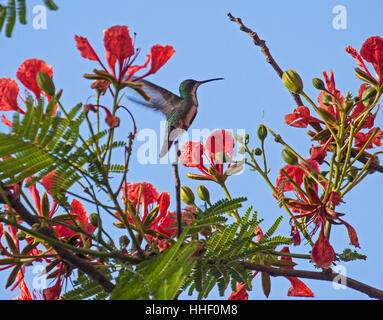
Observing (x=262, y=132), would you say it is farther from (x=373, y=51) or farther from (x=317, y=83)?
(x=373, y=51)

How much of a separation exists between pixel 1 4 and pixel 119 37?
49 cm

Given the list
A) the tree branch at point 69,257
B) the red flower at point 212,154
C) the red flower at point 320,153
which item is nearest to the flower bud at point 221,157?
the red flower at point 212,154

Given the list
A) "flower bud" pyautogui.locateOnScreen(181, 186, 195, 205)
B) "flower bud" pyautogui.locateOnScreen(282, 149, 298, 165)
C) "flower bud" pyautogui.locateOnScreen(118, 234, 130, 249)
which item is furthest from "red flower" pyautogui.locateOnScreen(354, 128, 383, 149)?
"flower bud" pyautogui.locateOnScreen(118, 234, 130, 249)

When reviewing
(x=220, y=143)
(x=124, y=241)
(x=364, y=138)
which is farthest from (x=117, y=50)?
(x=364, y=138)

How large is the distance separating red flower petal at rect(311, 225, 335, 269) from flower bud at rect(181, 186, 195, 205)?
A: 1.68ft

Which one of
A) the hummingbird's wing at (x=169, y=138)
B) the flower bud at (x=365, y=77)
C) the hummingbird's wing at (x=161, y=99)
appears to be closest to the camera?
the flower bud at (x=365, y=77)

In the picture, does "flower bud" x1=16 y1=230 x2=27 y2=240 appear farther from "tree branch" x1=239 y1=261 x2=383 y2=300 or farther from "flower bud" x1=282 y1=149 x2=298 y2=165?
"flower bud" x1=282 y1=149 x2=298 y2=165

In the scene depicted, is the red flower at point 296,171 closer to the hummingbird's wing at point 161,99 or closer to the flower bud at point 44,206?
the hummingbird's wing at point 161,99

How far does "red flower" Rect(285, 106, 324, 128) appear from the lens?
2.48m

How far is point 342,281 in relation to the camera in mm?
2004

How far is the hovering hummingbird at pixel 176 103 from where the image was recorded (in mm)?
2854

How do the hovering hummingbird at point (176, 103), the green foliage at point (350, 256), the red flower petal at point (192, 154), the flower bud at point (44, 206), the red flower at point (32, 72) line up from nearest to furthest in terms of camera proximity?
the red flower at point (32, 72) < the flower bud at point (44, 206) < the green foliage at point (350, 256) < the red flower petal at point (192, 154) < the hovering hummingbird at point (176, 103)

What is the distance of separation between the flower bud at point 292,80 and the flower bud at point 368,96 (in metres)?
0.25
